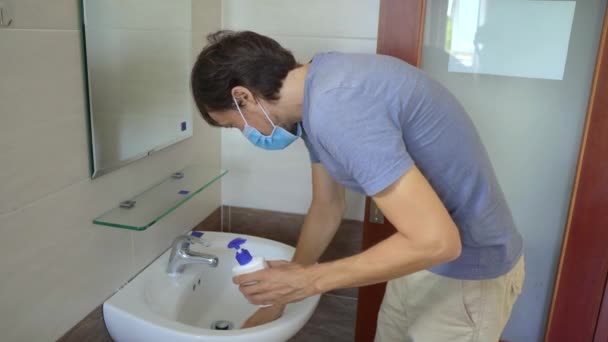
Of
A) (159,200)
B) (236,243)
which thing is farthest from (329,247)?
(159,200)

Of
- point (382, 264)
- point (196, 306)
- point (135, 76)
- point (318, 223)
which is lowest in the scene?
point (196, 306)

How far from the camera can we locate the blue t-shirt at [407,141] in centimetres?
73

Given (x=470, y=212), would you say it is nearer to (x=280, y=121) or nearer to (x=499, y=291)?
(x=499, y=291)

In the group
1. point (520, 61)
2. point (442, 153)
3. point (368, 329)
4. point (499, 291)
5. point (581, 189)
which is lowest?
point (368, 329)

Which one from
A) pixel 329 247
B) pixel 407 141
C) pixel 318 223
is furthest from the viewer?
pixel 329 247

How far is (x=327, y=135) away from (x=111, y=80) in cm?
55

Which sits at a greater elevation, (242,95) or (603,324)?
(242,95)

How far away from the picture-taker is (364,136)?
727mm

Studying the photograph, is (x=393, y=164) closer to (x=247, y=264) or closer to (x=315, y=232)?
(x=247, y=264)

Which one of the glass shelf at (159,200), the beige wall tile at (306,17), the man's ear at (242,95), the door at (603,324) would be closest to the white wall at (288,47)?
the beige wall tile at (306,17)

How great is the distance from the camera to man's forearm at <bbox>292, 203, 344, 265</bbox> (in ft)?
4.10

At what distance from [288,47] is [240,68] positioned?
0.70m

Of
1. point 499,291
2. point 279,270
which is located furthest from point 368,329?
point 279,270

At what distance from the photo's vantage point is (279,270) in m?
0.93
